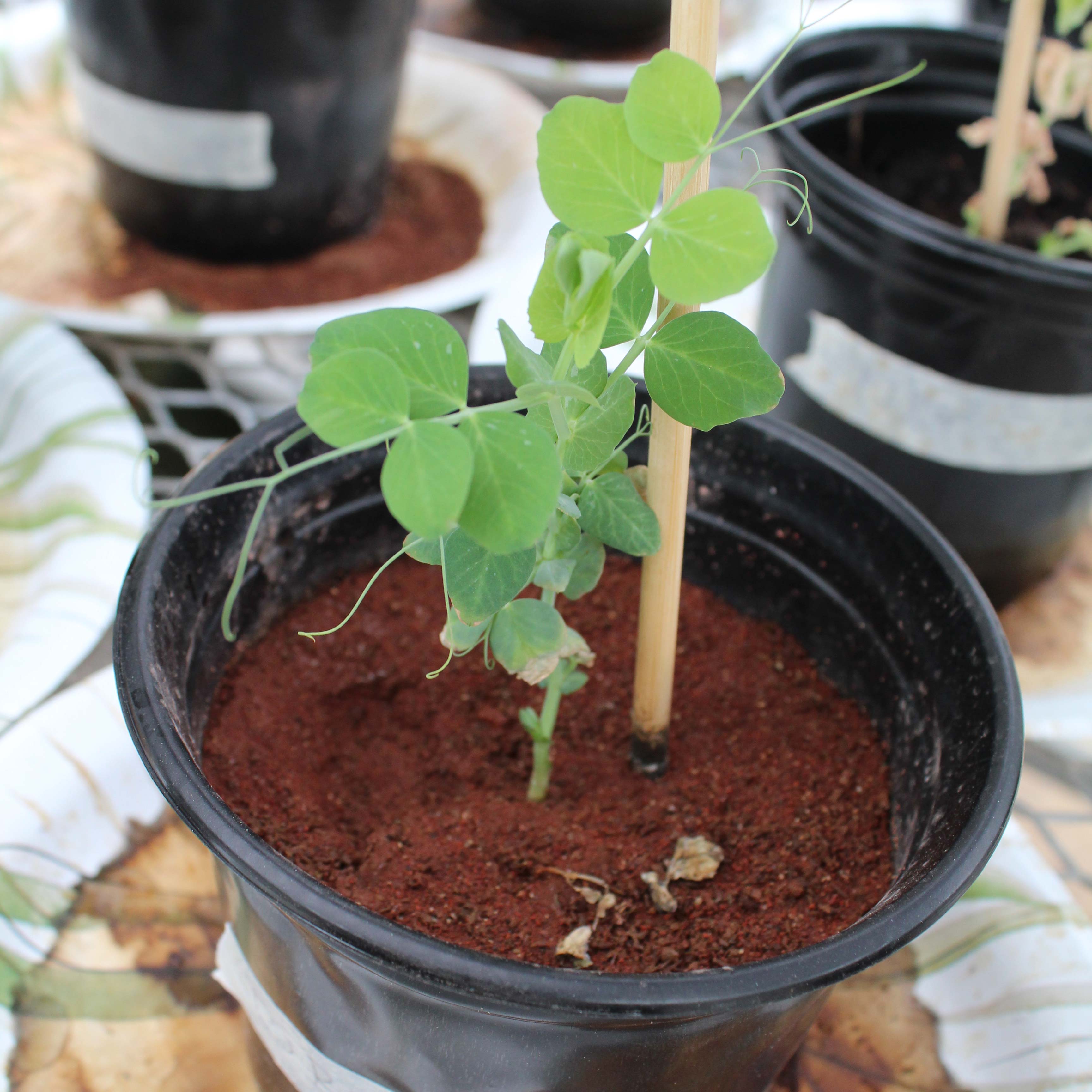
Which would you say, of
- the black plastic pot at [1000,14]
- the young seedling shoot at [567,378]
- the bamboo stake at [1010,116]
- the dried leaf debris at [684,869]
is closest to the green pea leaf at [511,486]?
the young seedling shoot at [567,378]

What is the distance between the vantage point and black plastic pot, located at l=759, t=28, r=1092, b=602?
791 mm

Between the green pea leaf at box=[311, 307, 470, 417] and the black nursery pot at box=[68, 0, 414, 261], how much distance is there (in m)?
0.78

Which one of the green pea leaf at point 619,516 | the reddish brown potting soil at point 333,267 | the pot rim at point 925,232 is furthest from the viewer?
the reddish brown potting soil at point 333,267

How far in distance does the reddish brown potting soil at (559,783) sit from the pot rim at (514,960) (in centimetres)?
9

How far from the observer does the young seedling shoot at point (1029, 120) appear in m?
0.84

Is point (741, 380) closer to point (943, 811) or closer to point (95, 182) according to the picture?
point (943, 811)

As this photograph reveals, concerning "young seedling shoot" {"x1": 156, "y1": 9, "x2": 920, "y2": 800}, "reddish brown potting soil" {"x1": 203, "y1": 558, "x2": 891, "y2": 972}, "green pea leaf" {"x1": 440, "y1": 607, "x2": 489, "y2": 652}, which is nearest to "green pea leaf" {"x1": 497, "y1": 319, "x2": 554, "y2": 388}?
"young seedling shoot" {"x1": 156, "y1": 9, "x2": 920, "y2": 800}

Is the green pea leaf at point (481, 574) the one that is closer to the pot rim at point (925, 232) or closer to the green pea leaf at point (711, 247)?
the green pea leaf at point (711, 247)

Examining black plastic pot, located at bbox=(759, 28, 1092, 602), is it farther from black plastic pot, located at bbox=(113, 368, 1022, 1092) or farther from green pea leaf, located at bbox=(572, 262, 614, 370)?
green pea leaf, located at bbox=(572, 262, 614, 370)

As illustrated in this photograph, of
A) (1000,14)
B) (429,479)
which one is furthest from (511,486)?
(1000,14)

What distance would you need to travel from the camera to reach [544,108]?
152 cm

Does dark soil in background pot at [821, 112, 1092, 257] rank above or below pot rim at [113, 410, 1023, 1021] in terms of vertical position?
below

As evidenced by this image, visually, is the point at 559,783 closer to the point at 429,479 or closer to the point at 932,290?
the point at 429,479

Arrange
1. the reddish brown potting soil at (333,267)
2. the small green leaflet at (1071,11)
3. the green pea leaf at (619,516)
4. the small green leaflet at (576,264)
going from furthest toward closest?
the reddish brown potting soil at (333,267) → the small green leaflet at (1071,11) → the green pea leaf at (619,516) → the small green leaflet at (576,264)
